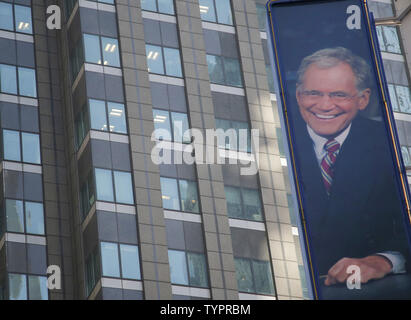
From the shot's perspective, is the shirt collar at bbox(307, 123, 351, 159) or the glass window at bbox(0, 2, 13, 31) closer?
the shirt collar at bbox(307, 123, 351, 159)

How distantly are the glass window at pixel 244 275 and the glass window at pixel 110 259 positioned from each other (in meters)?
7.43

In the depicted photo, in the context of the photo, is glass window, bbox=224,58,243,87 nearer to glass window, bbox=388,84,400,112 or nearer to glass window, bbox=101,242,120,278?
glass window, bbox=388,84,400,112

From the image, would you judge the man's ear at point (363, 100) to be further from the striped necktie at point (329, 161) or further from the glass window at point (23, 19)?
the glass window at point (23, 19)

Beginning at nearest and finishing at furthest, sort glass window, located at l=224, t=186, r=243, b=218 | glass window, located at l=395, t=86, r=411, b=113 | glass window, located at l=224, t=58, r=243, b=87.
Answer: glass window, located at l=224, t=186, r=243, b=218 < glass window, located at l=224, t=58, r=243, b=87 < glass window, located at l=395, t=86, r=411, b=113

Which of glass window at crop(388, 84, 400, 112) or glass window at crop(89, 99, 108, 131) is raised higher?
glass window at crop(388, 84, 400, 112)

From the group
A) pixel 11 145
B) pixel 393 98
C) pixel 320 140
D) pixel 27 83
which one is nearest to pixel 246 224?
pixel 11 145

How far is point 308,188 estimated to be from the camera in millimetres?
26969

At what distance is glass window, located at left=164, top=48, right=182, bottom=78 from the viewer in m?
58.4

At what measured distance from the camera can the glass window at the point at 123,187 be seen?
172 ft

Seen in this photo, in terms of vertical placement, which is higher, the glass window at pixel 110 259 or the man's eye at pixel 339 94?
the glass window at pixel 110 259

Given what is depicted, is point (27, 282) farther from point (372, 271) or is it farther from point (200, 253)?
point (372, 271)

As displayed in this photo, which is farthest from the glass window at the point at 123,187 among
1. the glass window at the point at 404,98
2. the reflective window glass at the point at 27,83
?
the glass window at the point at 404,98

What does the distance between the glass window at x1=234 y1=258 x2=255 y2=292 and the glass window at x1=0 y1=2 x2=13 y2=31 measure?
2128 centimetres

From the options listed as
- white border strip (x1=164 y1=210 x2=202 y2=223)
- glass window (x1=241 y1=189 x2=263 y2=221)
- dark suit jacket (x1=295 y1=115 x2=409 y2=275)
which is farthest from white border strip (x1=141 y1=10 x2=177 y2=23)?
dark suit jacket (x1=295 y1=115 x2=409 y2=275)
